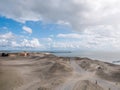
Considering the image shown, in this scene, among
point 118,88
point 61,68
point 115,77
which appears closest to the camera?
point 118,88

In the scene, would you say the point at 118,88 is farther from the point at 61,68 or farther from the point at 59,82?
the point at 61,68

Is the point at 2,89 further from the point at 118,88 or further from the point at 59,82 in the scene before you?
the point at 118,88

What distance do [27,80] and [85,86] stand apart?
17.3 metres

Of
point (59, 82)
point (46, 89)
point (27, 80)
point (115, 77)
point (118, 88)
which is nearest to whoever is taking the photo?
point (46, 89)

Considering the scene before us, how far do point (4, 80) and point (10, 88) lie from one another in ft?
20.0

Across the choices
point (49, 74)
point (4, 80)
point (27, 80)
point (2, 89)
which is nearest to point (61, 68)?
point (49, 74)

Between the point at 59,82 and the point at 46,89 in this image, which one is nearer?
the point at 46,89

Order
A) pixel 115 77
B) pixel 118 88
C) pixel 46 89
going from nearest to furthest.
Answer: pixel 46 89, pixel 118 88, pixel 115 77

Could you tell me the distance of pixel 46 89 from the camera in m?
35.5

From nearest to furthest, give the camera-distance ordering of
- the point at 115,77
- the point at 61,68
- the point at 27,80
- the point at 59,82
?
the point at 59,82 < the point at 27,80 < the point at 115,77 < the point at 61,68

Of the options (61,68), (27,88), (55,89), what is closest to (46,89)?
(55,89)

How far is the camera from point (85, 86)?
37000 mm

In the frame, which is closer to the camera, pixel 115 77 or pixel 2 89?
pixel 2 89

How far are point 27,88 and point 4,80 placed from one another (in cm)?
878
